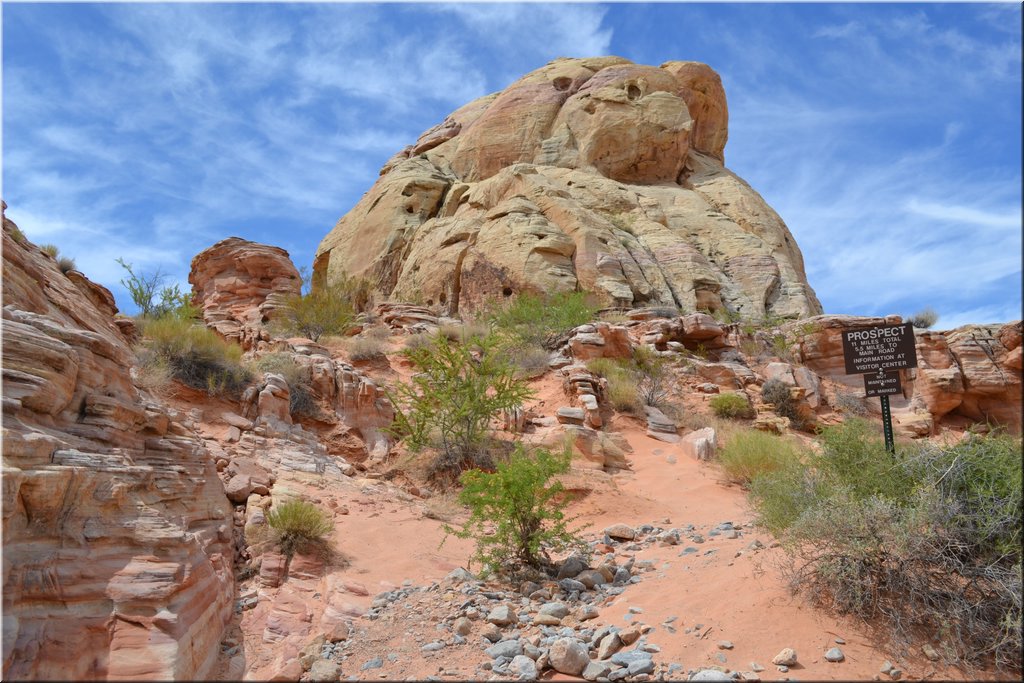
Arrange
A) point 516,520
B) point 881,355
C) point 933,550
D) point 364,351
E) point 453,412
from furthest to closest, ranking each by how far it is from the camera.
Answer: point 364,351 < point 453,412 < point 881,355 < point 516,520 < point 933,550

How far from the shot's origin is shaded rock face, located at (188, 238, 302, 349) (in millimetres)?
20141

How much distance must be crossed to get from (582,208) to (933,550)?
21.5m

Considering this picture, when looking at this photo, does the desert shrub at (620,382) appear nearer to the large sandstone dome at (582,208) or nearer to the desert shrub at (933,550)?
the large sandstone dome at (582,208)

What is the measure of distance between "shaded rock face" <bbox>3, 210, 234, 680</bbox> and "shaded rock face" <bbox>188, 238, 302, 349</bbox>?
47.5ft

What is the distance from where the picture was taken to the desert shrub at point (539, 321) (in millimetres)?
16141

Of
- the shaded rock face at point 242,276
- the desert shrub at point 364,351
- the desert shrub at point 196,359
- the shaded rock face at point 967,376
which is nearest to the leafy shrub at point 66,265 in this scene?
the desert shrub at point 196,359

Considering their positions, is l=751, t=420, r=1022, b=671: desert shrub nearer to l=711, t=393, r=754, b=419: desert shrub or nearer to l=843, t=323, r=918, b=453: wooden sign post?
l=843, t=323, r=918, b=453: wooden sign post

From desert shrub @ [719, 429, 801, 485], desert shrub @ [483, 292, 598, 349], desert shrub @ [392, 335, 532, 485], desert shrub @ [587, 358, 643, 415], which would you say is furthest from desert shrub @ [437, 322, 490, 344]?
desert shrub @ [719, 429, 801, 485]

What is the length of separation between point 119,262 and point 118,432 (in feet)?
39.3

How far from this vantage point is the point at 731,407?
13594 mm

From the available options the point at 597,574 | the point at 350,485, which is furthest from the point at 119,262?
the point at 597,574

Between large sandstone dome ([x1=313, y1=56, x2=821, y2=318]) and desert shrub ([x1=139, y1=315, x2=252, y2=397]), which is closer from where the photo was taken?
desert shrub ([x1=139, y1=315, x2=252, y2=397])

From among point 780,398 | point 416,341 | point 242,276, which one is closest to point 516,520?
point 780,398

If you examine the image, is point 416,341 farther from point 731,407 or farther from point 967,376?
point 967,376
